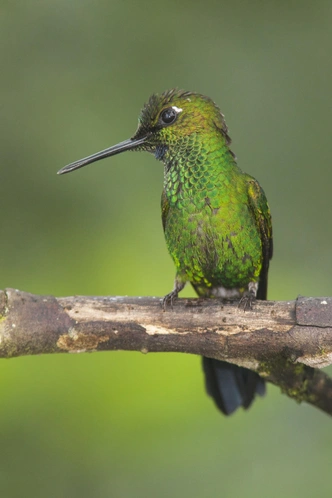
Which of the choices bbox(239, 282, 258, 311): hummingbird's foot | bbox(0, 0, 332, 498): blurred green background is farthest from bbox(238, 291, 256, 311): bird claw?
bbox(0, 0, 332, 498): blurred green background

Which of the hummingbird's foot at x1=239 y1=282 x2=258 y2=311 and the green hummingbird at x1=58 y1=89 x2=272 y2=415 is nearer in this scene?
the hummingbird's foot at x1=239 y1=282 x2=258 y2=311

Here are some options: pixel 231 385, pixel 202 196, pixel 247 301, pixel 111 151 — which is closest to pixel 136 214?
pixel 111 151

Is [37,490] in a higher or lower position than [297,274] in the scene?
lower

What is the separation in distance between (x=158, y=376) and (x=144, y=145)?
1.81m

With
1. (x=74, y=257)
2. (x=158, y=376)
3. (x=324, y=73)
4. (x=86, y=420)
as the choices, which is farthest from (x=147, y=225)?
(x=324, y=73)

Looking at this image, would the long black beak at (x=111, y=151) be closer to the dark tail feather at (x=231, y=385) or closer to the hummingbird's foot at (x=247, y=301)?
the hummingbird's foot at (x=247, y=301)

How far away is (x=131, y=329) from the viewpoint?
3.64 m

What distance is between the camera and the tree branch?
3496 millimetres

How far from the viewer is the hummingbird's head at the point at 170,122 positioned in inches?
166

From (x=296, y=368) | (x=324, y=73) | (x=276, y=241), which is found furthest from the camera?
(x=324, y=73)

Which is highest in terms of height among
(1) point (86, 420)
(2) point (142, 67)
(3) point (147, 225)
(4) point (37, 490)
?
(2) point (142, 67)

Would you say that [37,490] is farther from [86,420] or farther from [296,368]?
[296,368]

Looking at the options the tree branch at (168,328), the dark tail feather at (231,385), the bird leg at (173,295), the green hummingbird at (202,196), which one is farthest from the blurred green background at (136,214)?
the tree branch at (168,328)

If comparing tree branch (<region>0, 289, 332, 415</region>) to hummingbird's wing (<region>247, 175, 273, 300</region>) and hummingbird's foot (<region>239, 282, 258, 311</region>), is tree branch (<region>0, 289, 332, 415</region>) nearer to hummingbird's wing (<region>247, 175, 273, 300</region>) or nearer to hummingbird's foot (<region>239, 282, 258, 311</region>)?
hummingbird's foot (<region>239, 282, 258, 311</region>)
